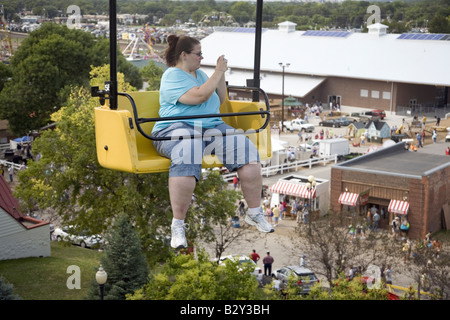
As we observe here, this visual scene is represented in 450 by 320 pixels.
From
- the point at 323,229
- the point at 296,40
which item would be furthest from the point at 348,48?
the point at 323,229

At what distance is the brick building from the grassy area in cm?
1182

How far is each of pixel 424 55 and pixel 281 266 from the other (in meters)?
47.1

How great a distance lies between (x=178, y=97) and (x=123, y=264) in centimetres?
1512

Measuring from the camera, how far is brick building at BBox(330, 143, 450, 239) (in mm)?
32562

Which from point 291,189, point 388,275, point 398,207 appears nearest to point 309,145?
point 291,189

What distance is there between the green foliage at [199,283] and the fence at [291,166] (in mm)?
Result: 21915

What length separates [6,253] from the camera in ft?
89.2

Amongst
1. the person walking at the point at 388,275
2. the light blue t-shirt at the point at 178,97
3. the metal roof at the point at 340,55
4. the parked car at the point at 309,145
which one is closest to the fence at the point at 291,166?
the parked car at the point at 309,145

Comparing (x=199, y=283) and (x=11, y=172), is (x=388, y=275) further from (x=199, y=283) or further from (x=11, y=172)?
(x=11, y=172)

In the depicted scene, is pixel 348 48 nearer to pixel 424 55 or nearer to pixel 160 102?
pixel 424 55

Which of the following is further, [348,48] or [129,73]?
[348,48]
